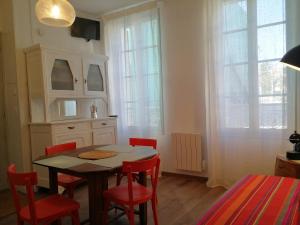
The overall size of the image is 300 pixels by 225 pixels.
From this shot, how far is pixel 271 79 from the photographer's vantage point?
119 inches

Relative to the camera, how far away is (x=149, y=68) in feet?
13.2

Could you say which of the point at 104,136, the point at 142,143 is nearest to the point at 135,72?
the point at 104,136

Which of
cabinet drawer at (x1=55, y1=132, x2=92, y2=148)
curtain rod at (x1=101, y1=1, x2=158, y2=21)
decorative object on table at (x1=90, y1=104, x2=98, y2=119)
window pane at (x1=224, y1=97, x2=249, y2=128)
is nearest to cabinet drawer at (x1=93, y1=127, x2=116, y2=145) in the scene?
cabinet drawer at (x1=55, y1=132, x2=92, y2=148)

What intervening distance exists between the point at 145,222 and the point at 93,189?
0.79 meters

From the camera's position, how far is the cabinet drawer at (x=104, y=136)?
3.81 meters

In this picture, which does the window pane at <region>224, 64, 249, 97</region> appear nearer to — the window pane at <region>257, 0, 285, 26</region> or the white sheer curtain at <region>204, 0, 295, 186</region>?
the white sheer curtain at <region>204, 0, 295, 186</region>

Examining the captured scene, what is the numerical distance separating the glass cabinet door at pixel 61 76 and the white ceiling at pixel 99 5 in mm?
1062

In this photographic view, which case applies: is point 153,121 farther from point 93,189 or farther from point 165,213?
point 93,189

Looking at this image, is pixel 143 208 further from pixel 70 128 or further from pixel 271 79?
pixel 271 79

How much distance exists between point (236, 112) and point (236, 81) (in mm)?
394

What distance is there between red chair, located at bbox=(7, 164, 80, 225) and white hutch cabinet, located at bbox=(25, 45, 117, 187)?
4.70ft

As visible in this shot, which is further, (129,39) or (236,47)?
(129,39)

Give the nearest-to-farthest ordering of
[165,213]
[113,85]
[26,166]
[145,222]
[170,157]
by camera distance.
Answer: [145,222]
[165,213]
[26,166]
[170,157]
[113,85]

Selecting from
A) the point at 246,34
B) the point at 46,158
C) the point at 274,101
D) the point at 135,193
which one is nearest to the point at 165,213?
the point at 135,193
